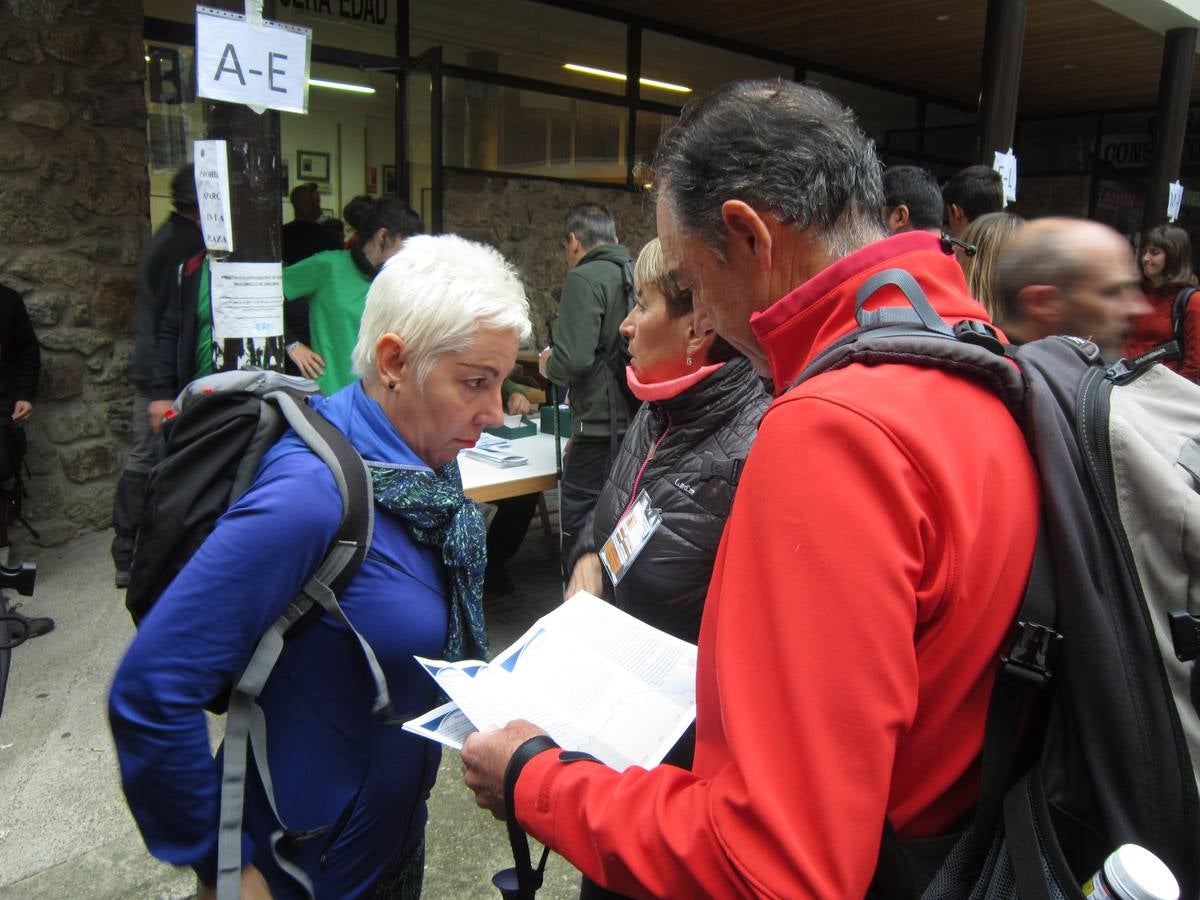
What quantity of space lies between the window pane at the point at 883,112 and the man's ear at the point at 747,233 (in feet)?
32.6

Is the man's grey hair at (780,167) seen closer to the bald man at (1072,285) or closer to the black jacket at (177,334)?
the bald man at (1072,285)

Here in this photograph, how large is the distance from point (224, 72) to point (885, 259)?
2.21 meters

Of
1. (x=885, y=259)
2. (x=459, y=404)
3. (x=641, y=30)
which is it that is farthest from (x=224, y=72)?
(x=641, y=30)

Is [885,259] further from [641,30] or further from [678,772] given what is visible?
[641,30]

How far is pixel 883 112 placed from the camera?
10820mm

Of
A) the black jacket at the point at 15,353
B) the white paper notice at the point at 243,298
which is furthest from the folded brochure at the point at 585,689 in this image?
the black jacket at the point at 15,353

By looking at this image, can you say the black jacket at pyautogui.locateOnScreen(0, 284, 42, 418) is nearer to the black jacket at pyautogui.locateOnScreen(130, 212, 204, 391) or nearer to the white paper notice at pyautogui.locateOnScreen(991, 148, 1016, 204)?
the black jacket at pyautogui.locateOnScreen(130, 212, 204, 391)

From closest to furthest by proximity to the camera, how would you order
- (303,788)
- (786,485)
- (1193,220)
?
→ (786,485) < (303,788) < (1193,220)

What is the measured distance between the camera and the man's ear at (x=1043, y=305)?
84.0 inches

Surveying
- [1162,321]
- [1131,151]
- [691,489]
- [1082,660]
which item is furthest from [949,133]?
[1082,660]

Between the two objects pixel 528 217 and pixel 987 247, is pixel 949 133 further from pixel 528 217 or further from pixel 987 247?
pixel 987 247

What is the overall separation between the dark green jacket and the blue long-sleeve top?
2256 millimetres

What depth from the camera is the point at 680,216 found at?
107cm

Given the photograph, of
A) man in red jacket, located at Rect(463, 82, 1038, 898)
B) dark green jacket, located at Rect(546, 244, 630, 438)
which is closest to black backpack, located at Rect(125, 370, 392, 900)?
man in red jacket, located at Rect(463, 82, 1038, 898)
